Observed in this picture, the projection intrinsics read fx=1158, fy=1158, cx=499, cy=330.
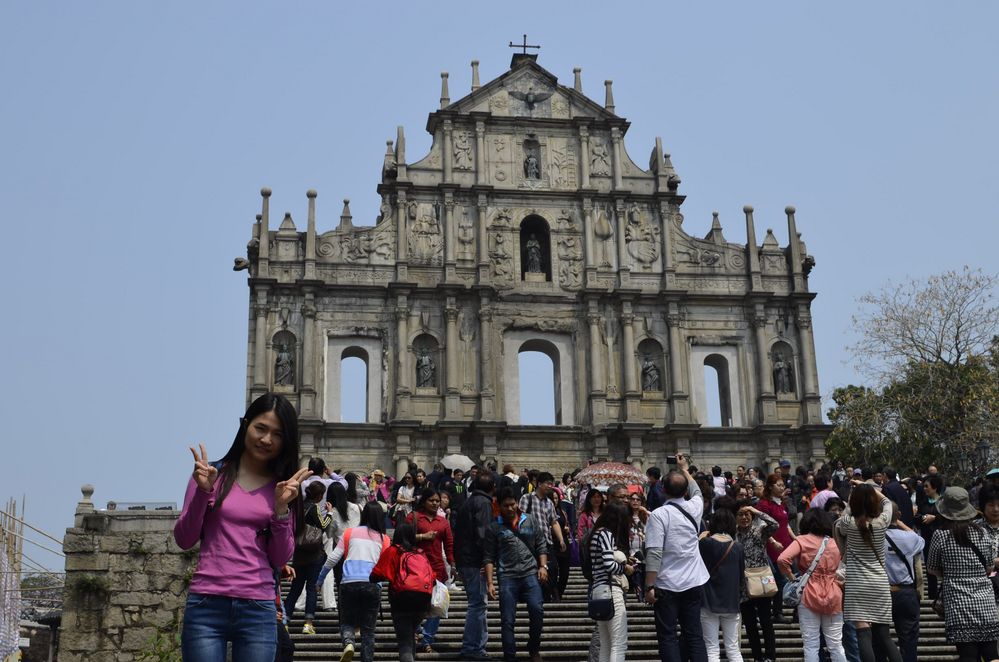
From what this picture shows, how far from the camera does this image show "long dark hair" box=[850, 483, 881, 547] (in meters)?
9.60

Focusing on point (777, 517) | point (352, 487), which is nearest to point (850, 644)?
point (777, 517)

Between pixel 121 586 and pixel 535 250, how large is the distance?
813 inches

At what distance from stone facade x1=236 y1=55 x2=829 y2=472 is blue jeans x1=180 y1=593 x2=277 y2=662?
26084 millimetres

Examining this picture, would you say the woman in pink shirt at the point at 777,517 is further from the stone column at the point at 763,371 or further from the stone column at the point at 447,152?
the stone column at the point at 447,152

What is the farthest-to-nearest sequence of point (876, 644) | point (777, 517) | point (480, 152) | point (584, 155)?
point (584, 155), point (480, 152), point (777, 517), point (876, 644)

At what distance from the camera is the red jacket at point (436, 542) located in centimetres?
1224

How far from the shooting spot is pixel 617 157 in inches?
1396

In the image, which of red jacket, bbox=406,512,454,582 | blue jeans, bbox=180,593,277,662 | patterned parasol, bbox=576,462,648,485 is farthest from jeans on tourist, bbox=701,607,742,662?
patterned parasol, bbox=576,462,648,485

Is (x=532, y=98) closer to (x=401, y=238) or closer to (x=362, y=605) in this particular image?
(x=401, y=238)

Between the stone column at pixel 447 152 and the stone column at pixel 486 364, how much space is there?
4.11 metres

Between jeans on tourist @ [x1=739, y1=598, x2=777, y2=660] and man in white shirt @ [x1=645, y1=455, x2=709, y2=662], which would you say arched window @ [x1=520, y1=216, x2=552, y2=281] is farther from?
man in white shirt @ [x1=645, y1=455, x2=709, y2=662]

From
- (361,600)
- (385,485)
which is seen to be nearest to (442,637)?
(361,600)

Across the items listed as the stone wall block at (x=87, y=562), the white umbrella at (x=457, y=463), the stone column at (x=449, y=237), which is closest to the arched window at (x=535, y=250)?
the stone column at (x=449, y=237)

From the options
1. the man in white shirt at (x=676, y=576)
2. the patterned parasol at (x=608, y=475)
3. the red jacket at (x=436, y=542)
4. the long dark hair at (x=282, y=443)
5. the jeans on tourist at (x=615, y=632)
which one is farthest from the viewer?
the patterned parasol at (x=608, y=475)
